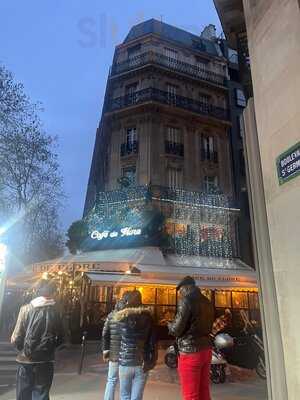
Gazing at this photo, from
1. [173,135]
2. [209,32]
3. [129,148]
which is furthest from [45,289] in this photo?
[209,32]

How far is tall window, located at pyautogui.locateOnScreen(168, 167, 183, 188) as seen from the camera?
16.8 metres

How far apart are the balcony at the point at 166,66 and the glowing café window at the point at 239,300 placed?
471 inches

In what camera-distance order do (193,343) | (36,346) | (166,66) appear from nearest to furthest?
(193,343) < (36,346) < (166,66)

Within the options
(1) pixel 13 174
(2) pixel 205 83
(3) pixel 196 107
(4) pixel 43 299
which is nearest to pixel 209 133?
(3) pixel 196 107

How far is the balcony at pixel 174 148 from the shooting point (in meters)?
17.4

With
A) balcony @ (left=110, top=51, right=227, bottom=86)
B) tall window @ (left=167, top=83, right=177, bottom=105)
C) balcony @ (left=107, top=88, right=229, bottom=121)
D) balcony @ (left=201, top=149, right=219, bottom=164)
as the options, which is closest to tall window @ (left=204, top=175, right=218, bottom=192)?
balcony @ (left=201, top=149, right=219, bottom=164)

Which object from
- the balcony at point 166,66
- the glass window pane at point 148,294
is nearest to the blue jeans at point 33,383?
the glass window pane at point 148,294

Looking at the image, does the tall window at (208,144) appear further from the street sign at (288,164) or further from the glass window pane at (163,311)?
the street sign at (288,164)

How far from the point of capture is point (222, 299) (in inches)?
563

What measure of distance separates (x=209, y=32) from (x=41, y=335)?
26.1 m

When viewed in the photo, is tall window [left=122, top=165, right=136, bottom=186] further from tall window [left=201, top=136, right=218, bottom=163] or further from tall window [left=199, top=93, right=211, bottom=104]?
tall window [left=199, top=93, right=211, bottom=104]

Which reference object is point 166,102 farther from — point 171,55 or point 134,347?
point 134,347

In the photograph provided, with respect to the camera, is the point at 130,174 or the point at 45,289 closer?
the point at 45,289

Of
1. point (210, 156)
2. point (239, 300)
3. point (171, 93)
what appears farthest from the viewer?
point (171, 93)
